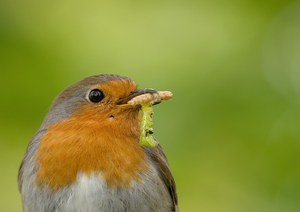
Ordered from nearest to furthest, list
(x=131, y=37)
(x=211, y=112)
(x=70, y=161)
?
(x=70, y=161)
(x=211, y=112)
(x=131, y=37)

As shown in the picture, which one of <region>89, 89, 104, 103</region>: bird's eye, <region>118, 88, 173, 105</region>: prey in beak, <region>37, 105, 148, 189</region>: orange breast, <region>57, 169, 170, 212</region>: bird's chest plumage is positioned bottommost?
<region>57, 169, 170, 212</region>: bird's chest plumage

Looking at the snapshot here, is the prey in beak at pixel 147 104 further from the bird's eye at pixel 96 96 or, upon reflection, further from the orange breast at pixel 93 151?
the bird's eye at pixel 96 96

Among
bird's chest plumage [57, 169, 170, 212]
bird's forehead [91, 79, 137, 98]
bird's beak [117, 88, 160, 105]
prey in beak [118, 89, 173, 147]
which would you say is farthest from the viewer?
bird's forehead [91, 79, 137, 98]

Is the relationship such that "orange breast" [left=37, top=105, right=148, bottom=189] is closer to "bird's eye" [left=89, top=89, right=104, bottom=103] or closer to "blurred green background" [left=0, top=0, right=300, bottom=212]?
"bird's eye" [left=89, top=89, right=104, bottom=103]

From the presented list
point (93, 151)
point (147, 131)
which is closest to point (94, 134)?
point (93, 151)

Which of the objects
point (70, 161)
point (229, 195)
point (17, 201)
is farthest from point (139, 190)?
point (17, 201)

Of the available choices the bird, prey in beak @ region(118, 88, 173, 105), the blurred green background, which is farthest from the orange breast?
the blurred green background

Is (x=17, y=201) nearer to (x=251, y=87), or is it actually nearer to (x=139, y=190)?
(x=139, y=190)

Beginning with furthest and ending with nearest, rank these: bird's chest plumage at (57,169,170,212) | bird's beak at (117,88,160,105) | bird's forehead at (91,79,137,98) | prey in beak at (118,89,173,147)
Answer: bird's forehead at (91,79,137,98) < bird's beak at (117,88,160,105) < prey in beak at (118,89,173,147) < bird's chest plumage at (57,169,170,212)

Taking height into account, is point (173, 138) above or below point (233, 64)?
below
